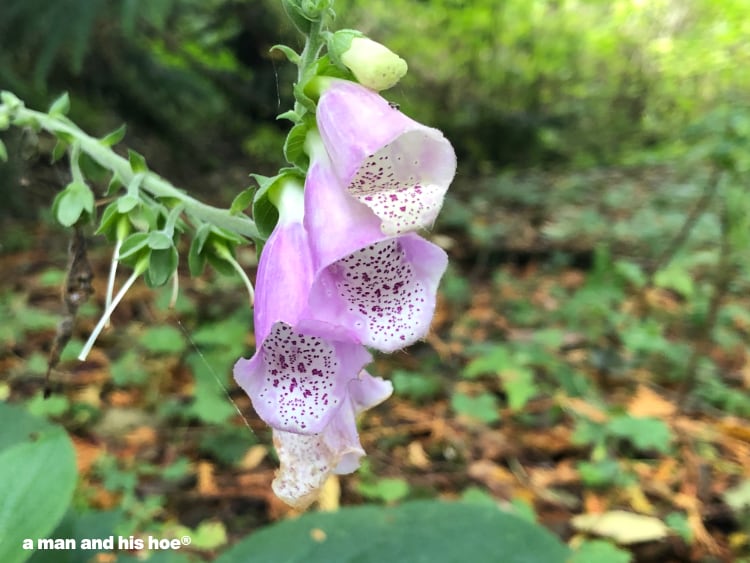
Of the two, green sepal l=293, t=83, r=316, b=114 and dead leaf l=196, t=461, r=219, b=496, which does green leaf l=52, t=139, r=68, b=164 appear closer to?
green sepal l=293, t=83, r=316, b=114

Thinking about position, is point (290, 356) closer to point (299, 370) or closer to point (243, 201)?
point (299, 370)

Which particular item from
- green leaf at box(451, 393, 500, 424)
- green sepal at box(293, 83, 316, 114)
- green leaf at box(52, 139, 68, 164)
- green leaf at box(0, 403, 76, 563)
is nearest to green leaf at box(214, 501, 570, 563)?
green leaf at box(0, 403, 76, 563)

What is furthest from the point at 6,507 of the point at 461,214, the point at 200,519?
the point at 461,214

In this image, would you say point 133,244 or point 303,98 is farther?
point 133,244

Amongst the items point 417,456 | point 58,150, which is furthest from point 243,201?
point 417,456

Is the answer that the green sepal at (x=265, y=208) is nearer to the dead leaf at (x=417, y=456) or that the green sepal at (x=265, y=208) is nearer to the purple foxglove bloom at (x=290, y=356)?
the purple foxglove bloom at (x=290, y=356)

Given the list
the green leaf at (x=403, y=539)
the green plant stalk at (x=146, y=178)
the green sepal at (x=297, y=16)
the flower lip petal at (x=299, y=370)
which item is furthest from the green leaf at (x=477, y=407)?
the green sepal at (x=297, y=16)

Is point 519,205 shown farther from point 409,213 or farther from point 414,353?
point 409,213
